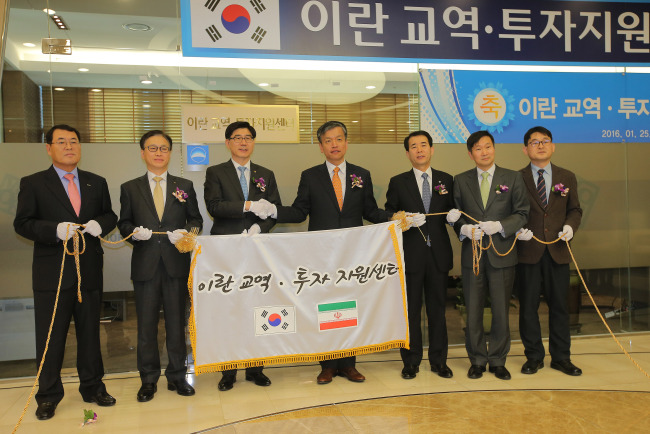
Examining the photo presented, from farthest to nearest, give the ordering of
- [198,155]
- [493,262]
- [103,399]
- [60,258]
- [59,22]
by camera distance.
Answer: [198,155] → [59,22] → [493,262] → [103,399] → [60,258]

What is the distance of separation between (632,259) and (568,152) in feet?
4.04

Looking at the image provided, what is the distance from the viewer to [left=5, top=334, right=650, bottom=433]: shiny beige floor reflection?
9.66ft

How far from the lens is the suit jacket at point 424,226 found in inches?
152

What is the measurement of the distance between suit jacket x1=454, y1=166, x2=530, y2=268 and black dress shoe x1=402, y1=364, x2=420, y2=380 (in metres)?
0.84

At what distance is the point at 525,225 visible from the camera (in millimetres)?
3986

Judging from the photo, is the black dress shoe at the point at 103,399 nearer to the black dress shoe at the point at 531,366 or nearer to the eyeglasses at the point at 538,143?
the black dress shoe at the point at 531,366

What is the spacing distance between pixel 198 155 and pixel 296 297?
160 cm

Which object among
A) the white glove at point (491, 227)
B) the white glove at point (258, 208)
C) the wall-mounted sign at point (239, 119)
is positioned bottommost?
the white glove at point (491, 227)

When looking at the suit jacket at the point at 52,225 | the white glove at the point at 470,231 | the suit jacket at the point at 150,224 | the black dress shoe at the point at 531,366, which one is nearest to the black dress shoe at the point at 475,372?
the black dress shoe at the point at 531,366

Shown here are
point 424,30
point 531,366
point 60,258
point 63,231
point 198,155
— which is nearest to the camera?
point 63,231

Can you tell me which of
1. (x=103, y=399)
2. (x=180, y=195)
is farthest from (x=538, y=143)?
(x=103, y=399)

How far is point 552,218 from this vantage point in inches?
155

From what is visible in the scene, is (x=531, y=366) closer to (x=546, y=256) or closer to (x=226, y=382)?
(x=546, y=256)

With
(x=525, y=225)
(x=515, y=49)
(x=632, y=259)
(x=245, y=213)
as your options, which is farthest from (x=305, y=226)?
(x=632, y=259)
